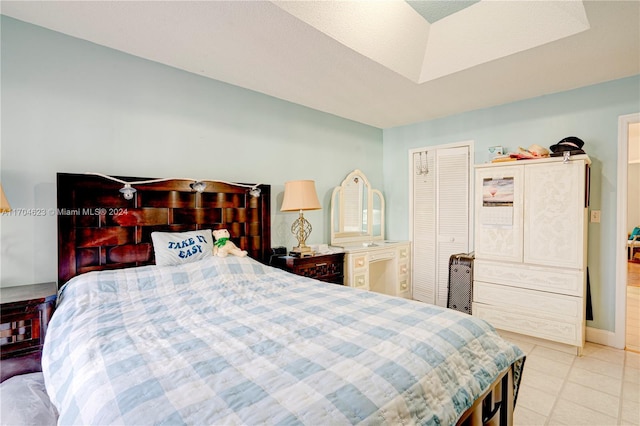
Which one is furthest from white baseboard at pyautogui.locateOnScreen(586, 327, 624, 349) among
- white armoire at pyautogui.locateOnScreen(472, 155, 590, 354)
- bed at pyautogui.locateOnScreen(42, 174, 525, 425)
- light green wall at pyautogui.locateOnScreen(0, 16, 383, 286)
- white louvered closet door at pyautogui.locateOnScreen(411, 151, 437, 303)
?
light green wall at pyautogui.locateOnScreen(0, 16, 383, 286)

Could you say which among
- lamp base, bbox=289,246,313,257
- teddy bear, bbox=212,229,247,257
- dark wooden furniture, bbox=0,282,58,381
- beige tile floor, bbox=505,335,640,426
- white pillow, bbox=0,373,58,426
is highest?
teddy bear, bbox=212,229,247,257

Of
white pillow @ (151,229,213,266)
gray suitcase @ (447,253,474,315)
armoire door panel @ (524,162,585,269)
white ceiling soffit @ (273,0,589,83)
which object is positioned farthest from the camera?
gray suitcase @ (447,253,474,315)

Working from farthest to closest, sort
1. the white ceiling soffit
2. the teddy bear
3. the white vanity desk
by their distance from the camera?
the white vanity desk
the teddy bear
the white ceiling soffit

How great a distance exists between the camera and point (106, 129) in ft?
7.82

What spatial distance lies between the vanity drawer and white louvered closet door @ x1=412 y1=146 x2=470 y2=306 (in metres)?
0.64

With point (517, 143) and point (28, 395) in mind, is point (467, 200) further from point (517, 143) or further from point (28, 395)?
point (28, 395)

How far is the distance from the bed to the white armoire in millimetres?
1611

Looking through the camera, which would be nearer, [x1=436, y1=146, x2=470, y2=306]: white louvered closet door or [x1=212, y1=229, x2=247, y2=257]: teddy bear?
[x1=212, y1=229, x2=247, y2=257]: teddy bear

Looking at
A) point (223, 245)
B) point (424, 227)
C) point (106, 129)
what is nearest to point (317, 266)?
point (223, 245)

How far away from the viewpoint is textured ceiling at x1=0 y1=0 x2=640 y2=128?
199cm

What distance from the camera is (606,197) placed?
3041mm

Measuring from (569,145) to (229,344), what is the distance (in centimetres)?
330

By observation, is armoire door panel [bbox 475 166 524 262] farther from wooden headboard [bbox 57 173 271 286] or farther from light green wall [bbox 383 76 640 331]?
wooden headboard [bbox 57 173 271 286]

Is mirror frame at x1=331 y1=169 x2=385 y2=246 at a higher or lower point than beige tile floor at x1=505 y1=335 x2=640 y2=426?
higher
